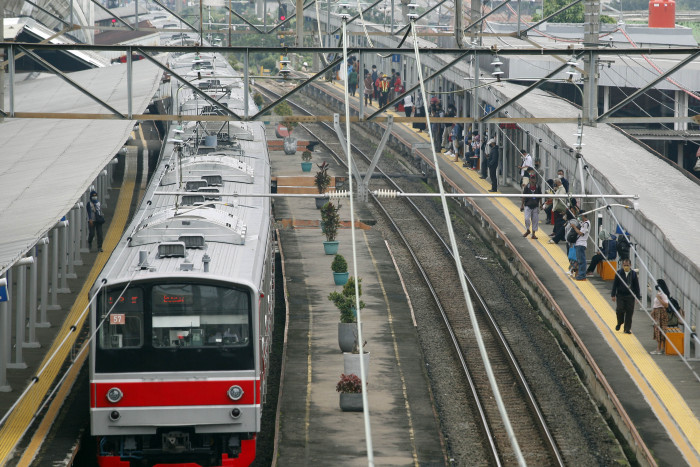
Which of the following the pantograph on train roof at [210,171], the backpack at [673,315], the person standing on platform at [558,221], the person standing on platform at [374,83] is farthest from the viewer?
the person standing on platform at [374,83]

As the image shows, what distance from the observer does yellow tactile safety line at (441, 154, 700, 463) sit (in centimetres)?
1348

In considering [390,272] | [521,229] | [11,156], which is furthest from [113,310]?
[521,229]

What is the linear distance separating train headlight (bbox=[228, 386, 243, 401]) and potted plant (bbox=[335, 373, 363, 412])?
120 inches

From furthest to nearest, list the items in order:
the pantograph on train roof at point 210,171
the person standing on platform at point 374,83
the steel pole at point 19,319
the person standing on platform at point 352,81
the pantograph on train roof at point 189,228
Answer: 1. the person standing on platform at point 374,83
2. the person standing on platform at point 352,81
3. the pantograph on train roof at point 210,171
4. the steel pole at point 19,319
5. the pantograph on train roof at point 189,228

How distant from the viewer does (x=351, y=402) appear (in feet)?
48.4

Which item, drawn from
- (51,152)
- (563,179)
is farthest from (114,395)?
(563,179)

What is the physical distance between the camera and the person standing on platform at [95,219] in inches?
894

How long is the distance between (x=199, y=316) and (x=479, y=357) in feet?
23.7

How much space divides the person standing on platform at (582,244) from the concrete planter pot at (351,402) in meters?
6.75

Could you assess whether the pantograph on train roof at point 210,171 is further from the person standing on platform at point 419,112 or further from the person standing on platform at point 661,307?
the person standing on platform at point 419,112

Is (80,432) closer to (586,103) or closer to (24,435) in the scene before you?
(24,435)

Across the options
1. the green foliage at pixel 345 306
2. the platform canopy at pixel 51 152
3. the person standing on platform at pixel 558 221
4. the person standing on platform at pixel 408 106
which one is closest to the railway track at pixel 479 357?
the green foliage at pixel 345 306

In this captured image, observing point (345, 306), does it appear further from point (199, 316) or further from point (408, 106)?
point (408, 106)

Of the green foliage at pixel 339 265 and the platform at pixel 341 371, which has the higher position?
the green foliage at pixel 339 265
